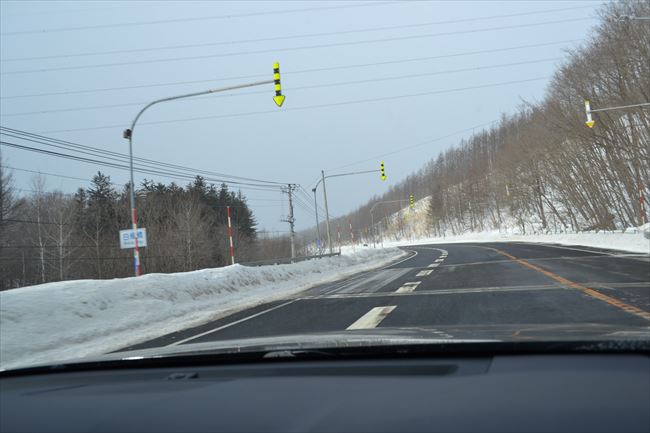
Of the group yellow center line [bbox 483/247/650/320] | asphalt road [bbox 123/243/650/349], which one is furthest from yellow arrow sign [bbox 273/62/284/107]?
yellow center line [bbox 483/247/650/320]

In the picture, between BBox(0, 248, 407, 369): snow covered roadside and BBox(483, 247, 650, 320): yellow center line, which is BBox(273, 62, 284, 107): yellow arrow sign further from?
BBox(483, 247, 650, 320): yellow center line

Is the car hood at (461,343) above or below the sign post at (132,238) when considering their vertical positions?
below

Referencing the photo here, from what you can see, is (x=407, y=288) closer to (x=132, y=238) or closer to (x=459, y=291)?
(x=459, y=291)

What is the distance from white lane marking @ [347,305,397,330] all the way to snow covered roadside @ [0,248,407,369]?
3603mm

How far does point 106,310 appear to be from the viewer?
10836mm

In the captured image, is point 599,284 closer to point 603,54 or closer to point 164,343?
point 164,343

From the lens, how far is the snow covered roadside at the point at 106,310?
8078mm

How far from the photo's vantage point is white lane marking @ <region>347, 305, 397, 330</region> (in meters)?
7.40

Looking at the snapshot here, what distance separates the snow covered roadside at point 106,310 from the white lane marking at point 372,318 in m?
3.60

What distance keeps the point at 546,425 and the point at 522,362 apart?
62 centimetres

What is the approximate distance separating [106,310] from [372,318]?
614 cm

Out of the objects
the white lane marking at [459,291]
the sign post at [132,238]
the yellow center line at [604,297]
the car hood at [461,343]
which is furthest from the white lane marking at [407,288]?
the car hood at [461,343]

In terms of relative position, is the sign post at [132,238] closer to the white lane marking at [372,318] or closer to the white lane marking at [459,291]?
the white lane marking at [459,291]

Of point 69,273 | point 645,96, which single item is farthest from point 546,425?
point 69,273
